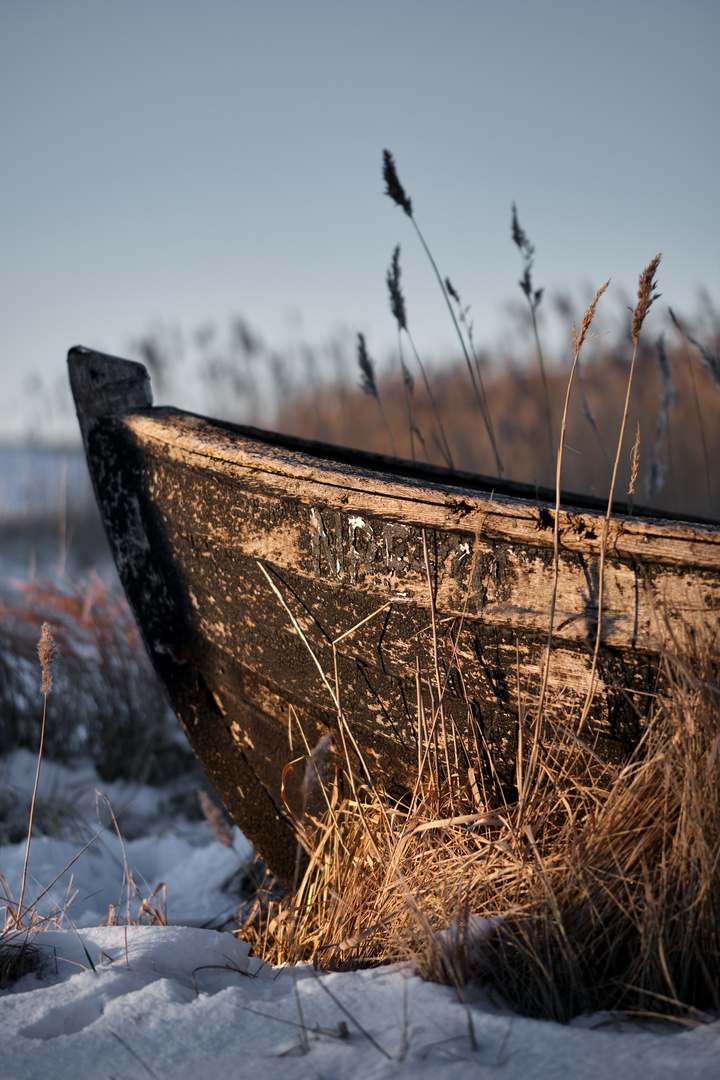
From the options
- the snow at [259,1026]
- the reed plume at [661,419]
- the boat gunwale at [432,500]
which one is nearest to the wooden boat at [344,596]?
the boat gunwale at [432,500]

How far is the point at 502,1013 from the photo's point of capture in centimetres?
92

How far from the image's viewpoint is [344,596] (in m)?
1.37

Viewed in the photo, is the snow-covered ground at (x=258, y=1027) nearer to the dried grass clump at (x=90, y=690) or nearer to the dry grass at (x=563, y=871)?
the dry grass at (x=563, y=871)

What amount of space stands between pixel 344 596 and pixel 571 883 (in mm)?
638

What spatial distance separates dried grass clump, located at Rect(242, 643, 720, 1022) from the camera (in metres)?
0.94

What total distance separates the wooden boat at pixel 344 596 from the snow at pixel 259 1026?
0.33 m

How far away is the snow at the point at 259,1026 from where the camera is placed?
2.60 feet

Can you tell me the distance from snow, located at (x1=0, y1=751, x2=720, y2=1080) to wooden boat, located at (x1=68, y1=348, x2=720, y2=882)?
0.33 metres

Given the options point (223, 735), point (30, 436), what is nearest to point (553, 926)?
point (223, 735)

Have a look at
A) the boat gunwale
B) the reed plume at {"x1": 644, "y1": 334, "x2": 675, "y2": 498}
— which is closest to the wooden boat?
the boat gunwale

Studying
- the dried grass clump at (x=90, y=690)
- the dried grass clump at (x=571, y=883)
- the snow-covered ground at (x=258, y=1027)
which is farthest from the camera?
the dried grass clump at (x=90, y=690)

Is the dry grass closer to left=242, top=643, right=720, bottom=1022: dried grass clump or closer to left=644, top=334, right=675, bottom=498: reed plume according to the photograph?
left=242, top=643, right=720, bottom=1022: dried grass clump

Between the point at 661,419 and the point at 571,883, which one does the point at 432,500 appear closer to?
the point at 571,883

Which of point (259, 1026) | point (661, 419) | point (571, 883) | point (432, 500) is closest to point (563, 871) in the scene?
point (571, 883)
